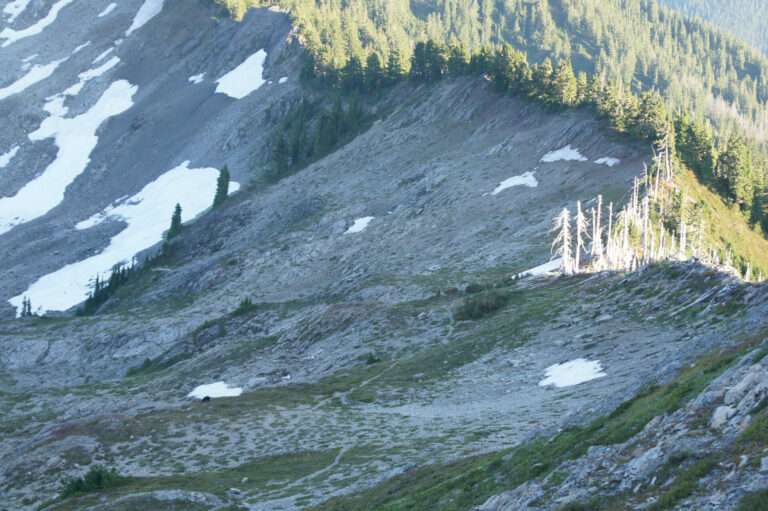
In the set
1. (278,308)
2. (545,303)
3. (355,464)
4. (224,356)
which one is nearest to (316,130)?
(278,308)

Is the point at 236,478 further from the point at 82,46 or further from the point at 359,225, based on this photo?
the point at 82,46

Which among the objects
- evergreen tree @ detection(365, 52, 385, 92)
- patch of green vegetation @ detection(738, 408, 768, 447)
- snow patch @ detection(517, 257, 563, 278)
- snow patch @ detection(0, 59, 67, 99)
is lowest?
snow patch @ detection(517, 257, 563, 278)

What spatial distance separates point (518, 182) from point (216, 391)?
166 feet

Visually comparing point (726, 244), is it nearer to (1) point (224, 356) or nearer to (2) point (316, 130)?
(1) point (224, 356)

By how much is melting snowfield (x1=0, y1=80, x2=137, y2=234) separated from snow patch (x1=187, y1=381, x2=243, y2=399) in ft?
324

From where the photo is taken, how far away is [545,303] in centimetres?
5297

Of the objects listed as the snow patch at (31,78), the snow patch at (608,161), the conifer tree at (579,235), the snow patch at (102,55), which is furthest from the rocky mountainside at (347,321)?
the snow patch at (102,55)

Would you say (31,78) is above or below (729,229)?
above

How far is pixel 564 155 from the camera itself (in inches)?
3625

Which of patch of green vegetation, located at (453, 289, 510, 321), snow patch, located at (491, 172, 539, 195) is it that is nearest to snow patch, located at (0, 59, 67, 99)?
snow patch, located at (491, 172, 539, 195)

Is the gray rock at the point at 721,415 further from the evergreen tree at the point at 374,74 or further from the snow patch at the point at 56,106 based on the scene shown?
the snow patch at the point at 56,106

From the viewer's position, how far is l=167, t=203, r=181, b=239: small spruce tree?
11406 cm

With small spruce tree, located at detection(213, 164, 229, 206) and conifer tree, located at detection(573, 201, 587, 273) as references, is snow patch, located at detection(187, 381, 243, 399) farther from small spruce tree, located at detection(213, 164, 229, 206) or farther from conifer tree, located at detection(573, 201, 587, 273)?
small spruce tree, located at detection(213, 164, 229, 206)

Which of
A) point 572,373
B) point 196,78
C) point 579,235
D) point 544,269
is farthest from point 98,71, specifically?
point 572,373
